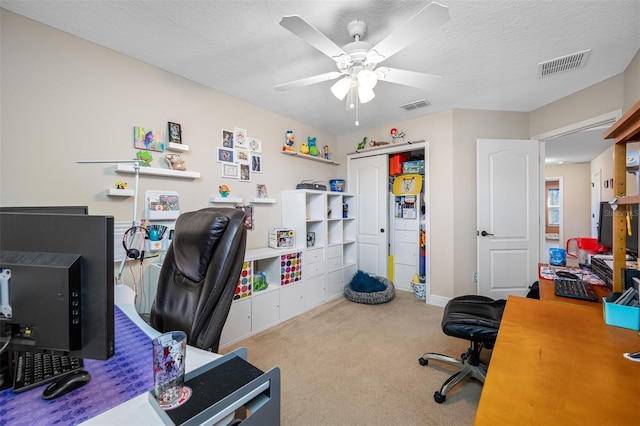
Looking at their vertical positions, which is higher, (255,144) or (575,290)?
(255,144)

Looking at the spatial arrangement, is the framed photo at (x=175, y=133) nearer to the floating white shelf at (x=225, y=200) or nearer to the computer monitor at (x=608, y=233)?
the floating white shelf at (x=225, y=200)

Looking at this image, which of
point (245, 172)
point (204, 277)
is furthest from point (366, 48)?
point (245, 172)

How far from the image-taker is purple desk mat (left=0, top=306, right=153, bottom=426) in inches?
24.1

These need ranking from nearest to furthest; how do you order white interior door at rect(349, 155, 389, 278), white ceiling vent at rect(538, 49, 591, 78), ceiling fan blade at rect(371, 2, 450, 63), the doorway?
ceiling fan blade at rect(371, 2, 450, 63) → white ceiling vent at rect(538, 49, 591, 78) → white interior door at rect(349, 155, 389, 278) → the doorway

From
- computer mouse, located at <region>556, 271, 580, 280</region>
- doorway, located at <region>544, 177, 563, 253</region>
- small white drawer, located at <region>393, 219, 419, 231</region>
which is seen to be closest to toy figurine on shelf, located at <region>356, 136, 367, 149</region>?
small white drawer, located at <region>393, 219, 419, 231</region>

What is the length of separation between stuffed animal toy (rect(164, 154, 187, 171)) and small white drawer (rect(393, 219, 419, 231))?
121 inches

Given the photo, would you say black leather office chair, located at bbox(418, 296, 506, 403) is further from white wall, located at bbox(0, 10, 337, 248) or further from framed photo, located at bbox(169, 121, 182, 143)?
framed photo, located at bbox(169, 121, 182, 143)

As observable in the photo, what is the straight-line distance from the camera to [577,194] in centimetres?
639

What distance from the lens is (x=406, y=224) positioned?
4.04 metres

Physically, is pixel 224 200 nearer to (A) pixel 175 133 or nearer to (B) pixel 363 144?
(A) pixel 175 133

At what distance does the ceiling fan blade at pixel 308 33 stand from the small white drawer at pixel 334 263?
2.52 meters

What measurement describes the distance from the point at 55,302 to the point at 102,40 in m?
2.16

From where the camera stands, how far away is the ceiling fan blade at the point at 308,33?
4.07 feet

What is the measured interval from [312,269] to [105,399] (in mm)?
2641
